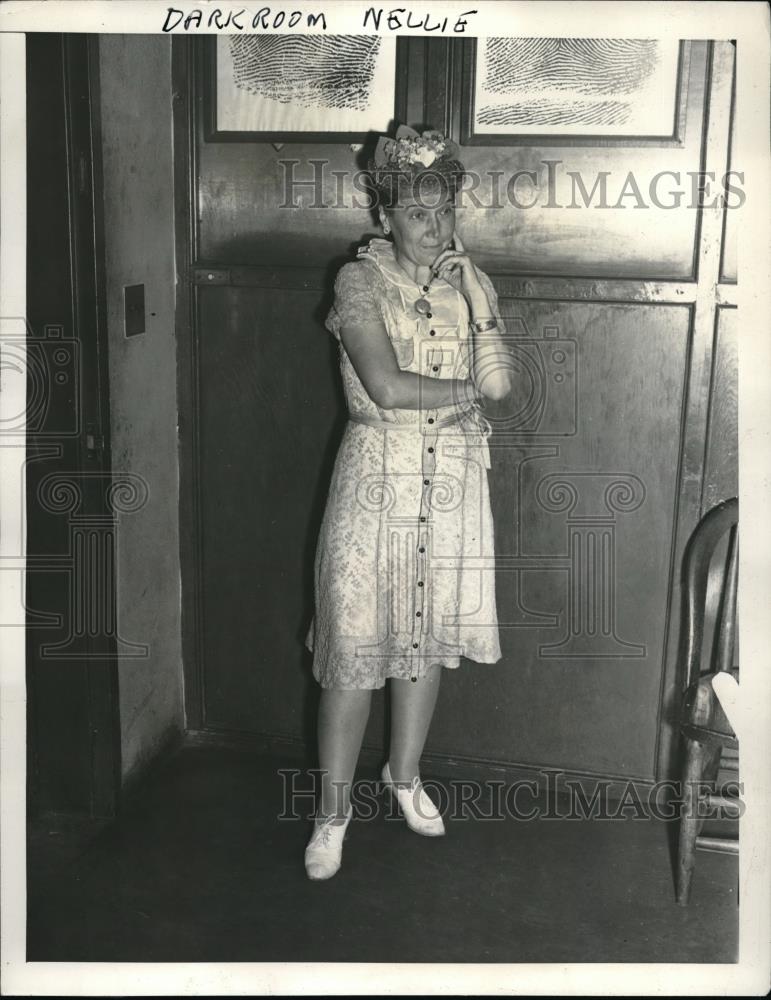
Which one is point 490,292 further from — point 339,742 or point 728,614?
point 339,742

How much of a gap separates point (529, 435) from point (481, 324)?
0.43 meters

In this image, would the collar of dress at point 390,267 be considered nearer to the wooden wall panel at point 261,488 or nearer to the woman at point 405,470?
the woman at point 405,470

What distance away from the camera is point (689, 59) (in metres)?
3.04

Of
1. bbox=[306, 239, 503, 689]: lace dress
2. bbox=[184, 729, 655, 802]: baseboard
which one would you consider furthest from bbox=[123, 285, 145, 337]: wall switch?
bbox=[184, 729, 655, 802]: baseboard

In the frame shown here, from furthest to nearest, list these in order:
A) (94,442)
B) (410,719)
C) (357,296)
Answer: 1. (410,719)
2. (94,442)
3. (357,296)

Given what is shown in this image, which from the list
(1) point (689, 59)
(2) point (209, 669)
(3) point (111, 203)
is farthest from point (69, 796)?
(1) point (689, 59)

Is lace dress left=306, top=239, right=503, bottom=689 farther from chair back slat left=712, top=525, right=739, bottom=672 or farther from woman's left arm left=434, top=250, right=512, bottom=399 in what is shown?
chair back slat left=712, top=525, right=739, bottom=672

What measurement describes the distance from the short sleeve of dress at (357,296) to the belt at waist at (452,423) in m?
0.20

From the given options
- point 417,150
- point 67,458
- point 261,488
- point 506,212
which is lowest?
point 261,488

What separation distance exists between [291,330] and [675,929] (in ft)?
5.47

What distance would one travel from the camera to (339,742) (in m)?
3.12

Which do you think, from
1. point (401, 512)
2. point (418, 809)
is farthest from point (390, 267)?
point (418, 809)

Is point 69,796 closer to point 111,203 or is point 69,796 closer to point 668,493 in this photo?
point 111,203

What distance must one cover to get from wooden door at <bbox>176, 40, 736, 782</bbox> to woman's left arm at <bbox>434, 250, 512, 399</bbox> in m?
0.26
